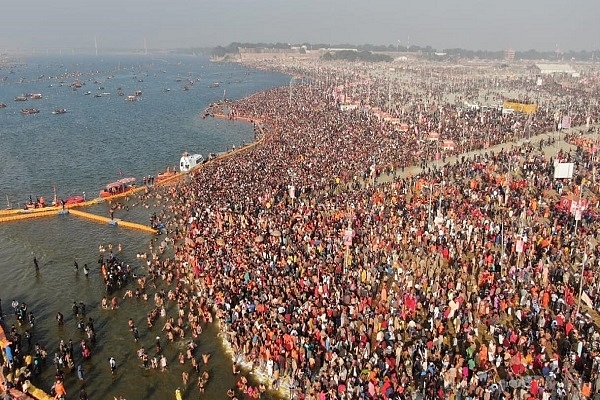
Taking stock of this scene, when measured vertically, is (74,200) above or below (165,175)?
below

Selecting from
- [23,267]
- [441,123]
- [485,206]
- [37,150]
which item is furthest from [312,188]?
[37,150]

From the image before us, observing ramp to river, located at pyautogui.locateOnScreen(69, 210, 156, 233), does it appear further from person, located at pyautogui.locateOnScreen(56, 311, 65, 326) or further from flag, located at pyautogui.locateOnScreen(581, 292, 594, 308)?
flag, located at pyautogui.locateOnScreen(581, 292, 594, 308)

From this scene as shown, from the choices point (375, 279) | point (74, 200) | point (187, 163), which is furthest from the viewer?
point (187, 163)

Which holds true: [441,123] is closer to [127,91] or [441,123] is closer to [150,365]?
[150,365]

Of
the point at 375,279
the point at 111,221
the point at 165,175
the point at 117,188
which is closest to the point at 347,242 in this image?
the point at 375,279

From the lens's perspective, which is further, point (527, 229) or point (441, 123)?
point (441, 123)

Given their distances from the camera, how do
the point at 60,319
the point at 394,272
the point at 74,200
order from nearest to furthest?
the point at 60,319, the point at 394,272, the point at 74,200

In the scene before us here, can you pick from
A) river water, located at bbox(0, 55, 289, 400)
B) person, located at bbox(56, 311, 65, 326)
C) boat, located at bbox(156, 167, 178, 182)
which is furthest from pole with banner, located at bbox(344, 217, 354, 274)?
boat, located at bbox(156, 167, 178, 182)

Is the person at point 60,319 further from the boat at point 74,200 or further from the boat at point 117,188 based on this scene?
the boat at point 117,188

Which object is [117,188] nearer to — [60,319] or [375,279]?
[60,319]
